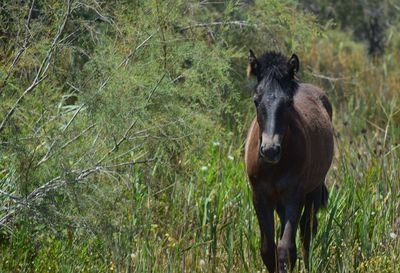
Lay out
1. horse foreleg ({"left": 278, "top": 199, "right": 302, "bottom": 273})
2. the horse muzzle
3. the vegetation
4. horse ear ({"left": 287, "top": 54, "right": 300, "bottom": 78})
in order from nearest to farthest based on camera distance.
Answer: the horse muzzle → the vegetation → horse foreleg ({"left": 278, "top": 199, "right": 302, "bottom": 273}) → horse ear ({"left": 287, "top": 54, "right": 300, "bottom": 78})

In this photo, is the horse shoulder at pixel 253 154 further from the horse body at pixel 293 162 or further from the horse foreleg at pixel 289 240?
the horse foreleg at pixel 289 240

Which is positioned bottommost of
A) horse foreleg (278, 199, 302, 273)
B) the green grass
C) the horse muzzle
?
the green grass

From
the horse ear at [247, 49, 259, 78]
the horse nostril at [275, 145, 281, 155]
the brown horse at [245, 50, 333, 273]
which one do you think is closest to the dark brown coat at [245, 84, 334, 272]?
the brown horse at [245, 50, 333, 273]

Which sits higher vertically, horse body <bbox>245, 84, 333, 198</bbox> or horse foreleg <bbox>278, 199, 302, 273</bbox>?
horse body <bbox>245, 84, 333, 198</bbox>

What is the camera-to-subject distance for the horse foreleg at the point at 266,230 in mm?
7574

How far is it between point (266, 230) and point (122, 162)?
48.9 inches

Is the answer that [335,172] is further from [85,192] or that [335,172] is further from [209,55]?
[85,192]

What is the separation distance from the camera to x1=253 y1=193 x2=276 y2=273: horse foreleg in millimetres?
7574

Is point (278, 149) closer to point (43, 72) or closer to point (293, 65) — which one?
point (293, 65)

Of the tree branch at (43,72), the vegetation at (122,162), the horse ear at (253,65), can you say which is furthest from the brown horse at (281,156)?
the tree branch at (43,72)

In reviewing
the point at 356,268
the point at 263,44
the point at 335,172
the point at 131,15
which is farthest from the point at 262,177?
the point at 263,44

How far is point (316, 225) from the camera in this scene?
27.5 ft

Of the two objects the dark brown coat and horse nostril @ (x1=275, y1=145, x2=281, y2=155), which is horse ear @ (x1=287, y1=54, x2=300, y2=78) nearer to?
the dark brown coat

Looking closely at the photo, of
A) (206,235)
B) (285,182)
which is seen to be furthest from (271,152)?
(206,235)
